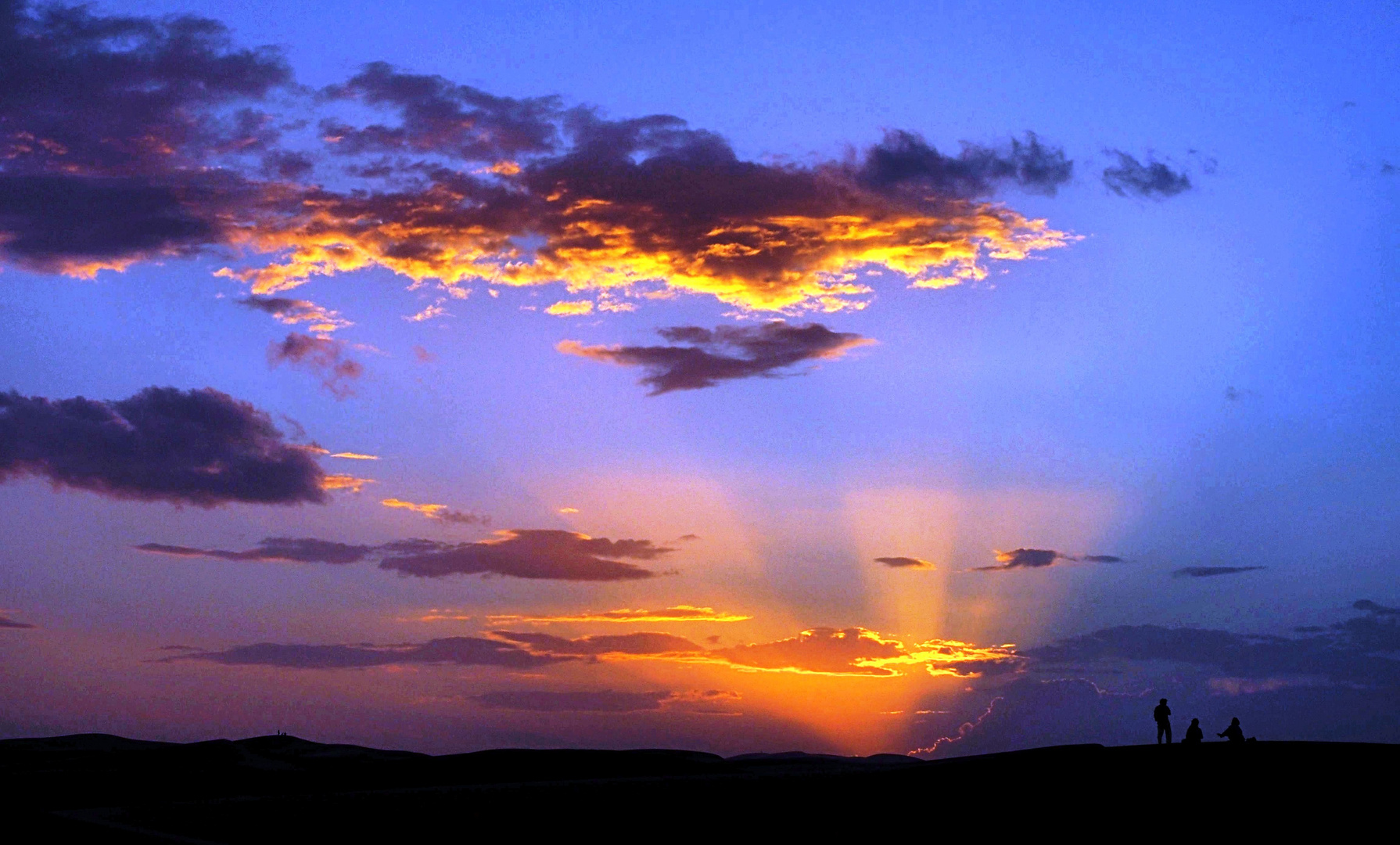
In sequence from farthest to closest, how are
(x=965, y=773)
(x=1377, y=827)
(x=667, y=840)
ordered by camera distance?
(x=965, y=773)
(x=667, y=840)
(x=1377, y=827)

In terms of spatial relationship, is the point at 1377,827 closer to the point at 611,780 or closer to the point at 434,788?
the point at 611,780

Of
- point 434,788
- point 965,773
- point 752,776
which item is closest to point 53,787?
point 434,788

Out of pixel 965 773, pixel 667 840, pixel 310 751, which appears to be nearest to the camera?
pixel 667 840

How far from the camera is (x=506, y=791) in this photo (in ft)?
136

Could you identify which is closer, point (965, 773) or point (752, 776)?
point (965, 773)

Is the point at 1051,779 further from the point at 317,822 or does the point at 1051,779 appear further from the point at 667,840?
the point at 317,822

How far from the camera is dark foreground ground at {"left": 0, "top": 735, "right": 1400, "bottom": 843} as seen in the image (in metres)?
29.4

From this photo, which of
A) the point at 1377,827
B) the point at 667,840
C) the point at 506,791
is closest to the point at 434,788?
the point at 506,791

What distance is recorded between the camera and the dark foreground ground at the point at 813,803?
96.3 feet

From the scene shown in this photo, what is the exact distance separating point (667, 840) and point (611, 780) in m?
14.9

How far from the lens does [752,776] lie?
4503cm

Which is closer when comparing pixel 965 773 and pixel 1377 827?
pixel 1377 827

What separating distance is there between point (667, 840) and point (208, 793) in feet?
75.7

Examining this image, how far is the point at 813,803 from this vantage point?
3488cm
